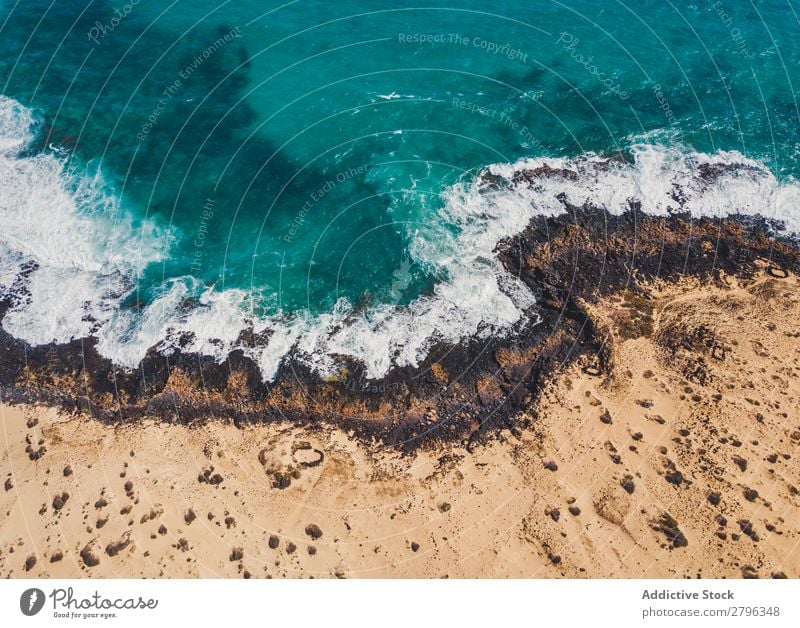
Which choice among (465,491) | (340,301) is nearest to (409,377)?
(465,491)

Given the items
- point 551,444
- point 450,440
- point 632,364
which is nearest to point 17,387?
point 450,440

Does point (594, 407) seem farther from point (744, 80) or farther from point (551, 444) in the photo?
point (744, 80)

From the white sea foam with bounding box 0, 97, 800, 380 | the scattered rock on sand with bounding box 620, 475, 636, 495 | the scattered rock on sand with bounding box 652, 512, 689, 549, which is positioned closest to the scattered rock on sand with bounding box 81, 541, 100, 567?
the white sea foam with bounding box 0, 97, 800, 380

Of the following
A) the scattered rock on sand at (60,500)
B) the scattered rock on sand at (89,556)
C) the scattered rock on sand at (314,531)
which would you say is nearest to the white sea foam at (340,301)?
the scattered rock on sand at (60,500)

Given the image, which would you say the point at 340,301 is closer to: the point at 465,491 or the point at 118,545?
the point at 465,491

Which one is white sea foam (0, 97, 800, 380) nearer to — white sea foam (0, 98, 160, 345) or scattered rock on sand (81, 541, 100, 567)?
white sea foam (0, 98, 160, 345)

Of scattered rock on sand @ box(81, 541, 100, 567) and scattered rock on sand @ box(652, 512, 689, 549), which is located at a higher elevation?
scattered rock on sand @ box(652, 512, 689, 549)
